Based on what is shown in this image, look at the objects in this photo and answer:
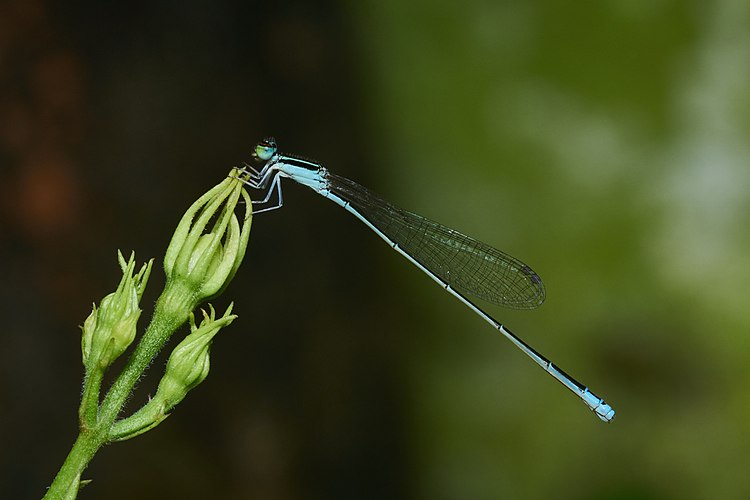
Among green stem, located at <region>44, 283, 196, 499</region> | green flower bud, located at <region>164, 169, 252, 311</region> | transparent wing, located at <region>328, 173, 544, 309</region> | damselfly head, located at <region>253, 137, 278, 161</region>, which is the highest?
transparent wing, located at <region>328, 173, 544, 309</region>

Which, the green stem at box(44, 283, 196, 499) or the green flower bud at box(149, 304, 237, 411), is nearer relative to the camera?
the green stem at box(44, 283, 196, 499)

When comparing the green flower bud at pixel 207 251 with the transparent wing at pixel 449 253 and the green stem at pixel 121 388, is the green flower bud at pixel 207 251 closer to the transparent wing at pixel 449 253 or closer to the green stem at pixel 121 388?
the green stem at pixel 121 388

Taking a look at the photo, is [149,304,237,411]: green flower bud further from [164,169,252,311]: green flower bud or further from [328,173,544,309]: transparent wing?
[328,173,544,309]: transparent wing

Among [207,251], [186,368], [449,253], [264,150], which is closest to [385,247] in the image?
[449,253]

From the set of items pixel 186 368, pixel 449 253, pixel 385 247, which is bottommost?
pixel 186 368

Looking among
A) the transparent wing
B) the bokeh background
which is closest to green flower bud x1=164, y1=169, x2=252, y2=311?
the transparent wing

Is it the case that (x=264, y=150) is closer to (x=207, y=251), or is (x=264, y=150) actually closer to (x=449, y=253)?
(x=449, y=253)
